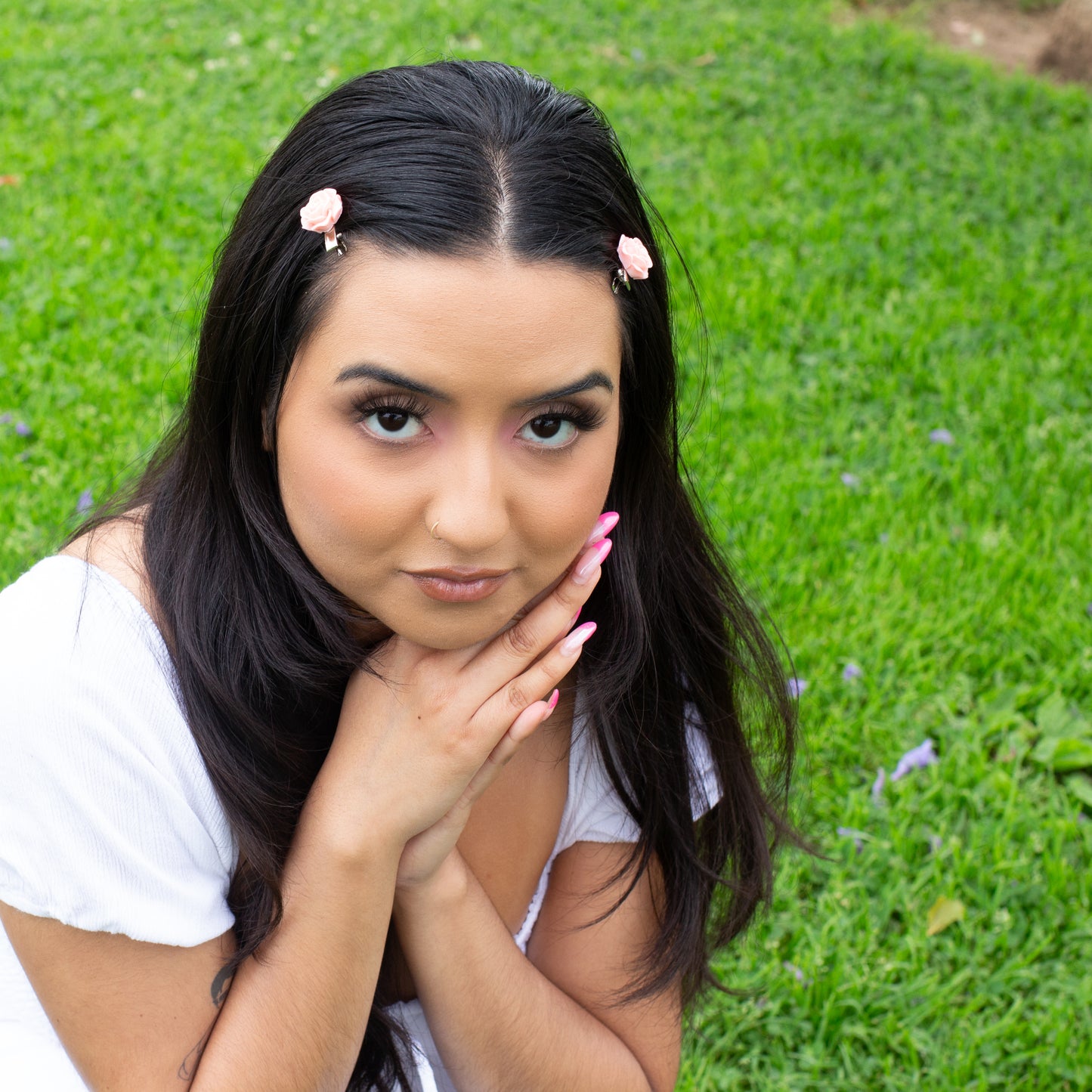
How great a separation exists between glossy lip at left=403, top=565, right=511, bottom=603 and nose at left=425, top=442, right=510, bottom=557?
4 cm

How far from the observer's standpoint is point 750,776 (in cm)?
232

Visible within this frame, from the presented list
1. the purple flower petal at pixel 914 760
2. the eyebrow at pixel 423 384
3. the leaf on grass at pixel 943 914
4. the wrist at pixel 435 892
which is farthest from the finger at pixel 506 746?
the purple flower petal at pixel 914 760

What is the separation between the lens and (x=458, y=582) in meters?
1.56

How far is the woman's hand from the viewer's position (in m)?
1.72

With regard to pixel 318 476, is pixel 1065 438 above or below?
below

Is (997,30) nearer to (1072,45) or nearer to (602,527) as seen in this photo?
(1072,45)

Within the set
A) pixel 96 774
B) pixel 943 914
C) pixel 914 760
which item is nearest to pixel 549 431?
pixel 96 774

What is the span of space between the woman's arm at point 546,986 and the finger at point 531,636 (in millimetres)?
292

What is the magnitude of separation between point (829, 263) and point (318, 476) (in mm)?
3881

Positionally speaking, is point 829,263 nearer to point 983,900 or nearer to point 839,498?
point 839,498

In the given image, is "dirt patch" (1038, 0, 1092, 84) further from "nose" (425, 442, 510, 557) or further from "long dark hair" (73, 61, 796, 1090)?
"nose" (425, 442, 510, 557)

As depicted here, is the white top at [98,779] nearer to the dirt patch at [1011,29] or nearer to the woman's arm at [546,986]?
the woman's arm at [546,986]

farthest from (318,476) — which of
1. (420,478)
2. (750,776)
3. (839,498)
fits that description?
(839,498)

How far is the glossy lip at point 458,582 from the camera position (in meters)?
1.53
